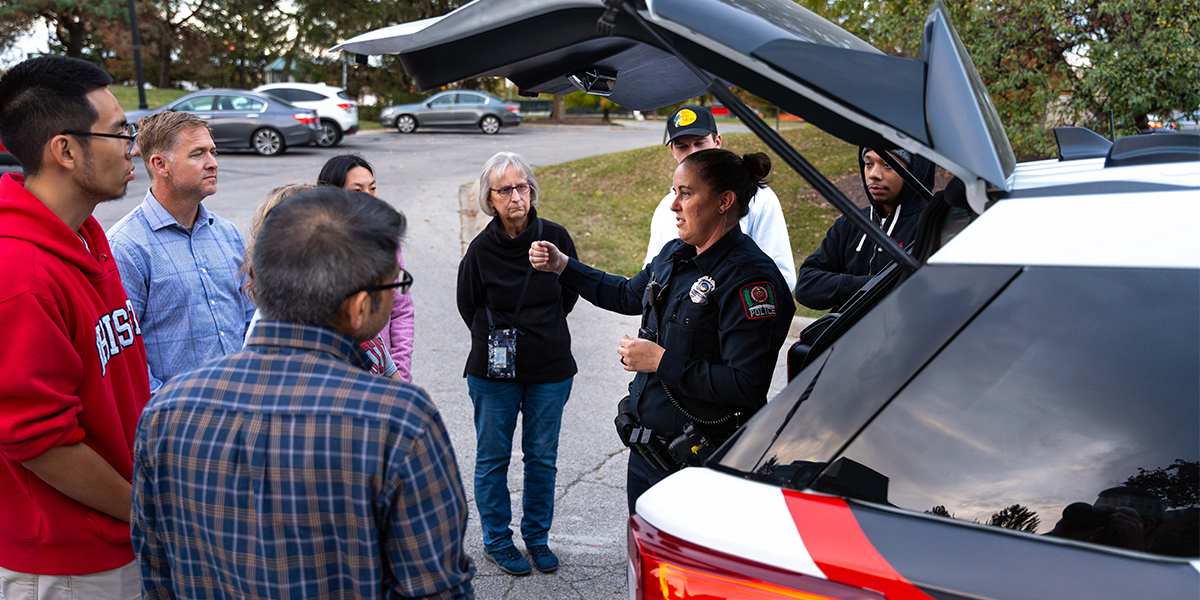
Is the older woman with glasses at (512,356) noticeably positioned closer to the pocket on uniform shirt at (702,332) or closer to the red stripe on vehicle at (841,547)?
the pocket on uniform shirt at (702,332)

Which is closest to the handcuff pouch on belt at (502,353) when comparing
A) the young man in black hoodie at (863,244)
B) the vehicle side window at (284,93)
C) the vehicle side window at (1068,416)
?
the young man in black hoodie at (863,244)

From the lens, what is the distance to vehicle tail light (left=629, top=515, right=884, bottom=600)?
139 cm

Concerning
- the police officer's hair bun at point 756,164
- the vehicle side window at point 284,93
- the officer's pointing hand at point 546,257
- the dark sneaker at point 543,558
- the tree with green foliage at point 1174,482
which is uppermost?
the police officer's hair bun at point 756,164

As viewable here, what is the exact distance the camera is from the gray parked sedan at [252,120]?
1727 cm

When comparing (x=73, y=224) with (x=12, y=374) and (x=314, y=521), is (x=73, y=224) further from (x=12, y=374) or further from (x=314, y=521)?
(x=314, y=521)

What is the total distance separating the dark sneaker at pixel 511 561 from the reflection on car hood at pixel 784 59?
230cm

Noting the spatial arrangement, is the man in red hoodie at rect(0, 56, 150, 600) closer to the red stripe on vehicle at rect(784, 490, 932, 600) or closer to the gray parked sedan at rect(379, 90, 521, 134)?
the red stripe on vehicle at rect(784, 490, 932, 600)

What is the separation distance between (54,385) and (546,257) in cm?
182

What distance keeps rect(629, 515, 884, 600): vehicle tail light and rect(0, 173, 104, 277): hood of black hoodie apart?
5.13 feet

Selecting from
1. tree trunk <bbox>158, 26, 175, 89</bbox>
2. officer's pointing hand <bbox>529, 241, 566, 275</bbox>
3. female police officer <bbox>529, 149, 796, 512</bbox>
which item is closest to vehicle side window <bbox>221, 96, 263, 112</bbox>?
tree trunk <bbox>158, 26, 175, 89</bbox>

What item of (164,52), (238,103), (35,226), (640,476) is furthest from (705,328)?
(164,52)

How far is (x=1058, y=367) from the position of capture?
4.58 ft

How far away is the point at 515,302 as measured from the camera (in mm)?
3562

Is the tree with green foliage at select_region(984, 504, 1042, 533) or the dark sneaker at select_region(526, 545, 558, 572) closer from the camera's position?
the tree with green foliage at select_region(984, 504, 1042, 533)
